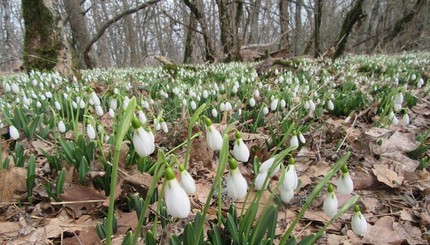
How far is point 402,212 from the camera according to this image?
169 cm

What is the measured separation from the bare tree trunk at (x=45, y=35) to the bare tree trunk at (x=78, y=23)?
6.85 m

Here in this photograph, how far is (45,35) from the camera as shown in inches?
211

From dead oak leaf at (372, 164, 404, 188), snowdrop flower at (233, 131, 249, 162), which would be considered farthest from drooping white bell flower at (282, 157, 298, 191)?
dead oak leaf at (372, 164, 404, 188)

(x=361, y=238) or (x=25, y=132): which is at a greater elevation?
(x=25, y=132)

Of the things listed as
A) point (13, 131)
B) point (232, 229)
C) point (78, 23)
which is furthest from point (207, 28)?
point (232, 229)

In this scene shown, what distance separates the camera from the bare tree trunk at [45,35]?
534cm

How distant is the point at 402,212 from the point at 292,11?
72.3 ft

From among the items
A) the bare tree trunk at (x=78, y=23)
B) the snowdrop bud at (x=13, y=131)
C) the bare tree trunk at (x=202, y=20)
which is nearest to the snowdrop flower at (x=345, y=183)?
the snowdrop bud at (x=13, y=131)

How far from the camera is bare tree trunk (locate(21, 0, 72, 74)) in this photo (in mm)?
5336

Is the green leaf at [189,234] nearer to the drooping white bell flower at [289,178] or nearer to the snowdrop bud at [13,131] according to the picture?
the drooping white bell flower at [289,178]

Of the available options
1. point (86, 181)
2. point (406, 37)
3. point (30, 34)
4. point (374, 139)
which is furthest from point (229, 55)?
point (406, 37)

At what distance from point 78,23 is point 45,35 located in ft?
25.0

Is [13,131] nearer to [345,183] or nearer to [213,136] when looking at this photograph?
[213,136]

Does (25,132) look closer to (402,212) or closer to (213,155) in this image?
(213,155)
